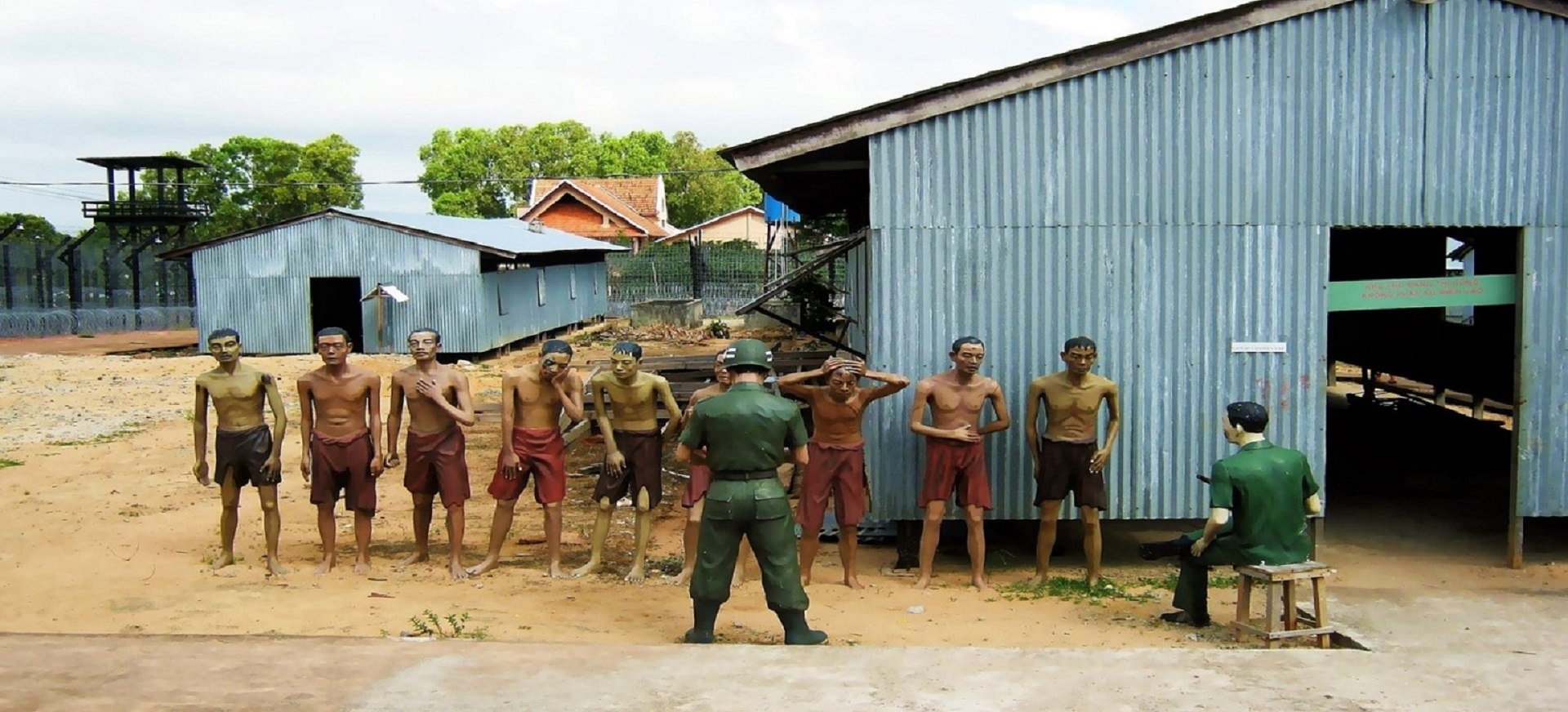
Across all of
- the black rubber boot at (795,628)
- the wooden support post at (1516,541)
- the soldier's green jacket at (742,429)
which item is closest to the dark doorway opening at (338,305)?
the soldier's green jacket at (742,429)

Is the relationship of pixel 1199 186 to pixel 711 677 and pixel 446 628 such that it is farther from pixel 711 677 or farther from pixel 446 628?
pixel 446 628

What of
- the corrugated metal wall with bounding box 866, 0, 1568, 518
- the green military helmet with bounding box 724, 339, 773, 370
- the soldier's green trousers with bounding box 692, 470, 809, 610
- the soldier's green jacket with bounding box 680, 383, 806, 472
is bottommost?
the soldier's green trousers with bounding box 692, 470, 809, 610

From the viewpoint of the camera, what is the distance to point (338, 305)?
2848 cm

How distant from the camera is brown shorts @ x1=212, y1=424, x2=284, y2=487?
9.26 meters

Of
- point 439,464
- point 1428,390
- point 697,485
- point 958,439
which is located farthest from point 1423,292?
point 1428,390

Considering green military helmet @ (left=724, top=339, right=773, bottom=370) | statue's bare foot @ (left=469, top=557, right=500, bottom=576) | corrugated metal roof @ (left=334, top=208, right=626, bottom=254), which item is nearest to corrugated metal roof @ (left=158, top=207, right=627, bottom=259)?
corrugated metal roof @ (left=334, top=208, right=626, bottom=254)

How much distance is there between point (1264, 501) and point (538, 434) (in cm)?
481

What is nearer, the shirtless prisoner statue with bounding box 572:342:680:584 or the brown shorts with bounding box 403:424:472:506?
the shirtless prisoner statue with bounding box 572:342:680:584

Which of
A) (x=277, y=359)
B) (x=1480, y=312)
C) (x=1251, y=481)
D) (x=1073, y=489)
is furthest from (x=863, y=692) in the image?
(x=277, y=359)

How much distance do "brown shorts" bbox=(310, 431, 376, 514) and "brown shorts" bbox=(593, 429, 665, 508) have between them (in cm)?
163

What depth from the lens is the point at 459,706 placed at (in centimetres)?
544

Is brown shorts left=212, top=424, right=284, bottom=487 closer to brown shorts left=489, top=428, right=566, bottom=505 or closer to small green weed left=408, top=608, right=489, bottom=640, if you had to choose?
brown shorts left=489, top=428, right=566, bottom=505

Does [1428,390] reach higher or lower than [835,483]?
lower

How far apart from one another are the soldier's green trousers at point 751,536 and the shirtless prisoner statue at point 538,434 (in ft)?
7.89
